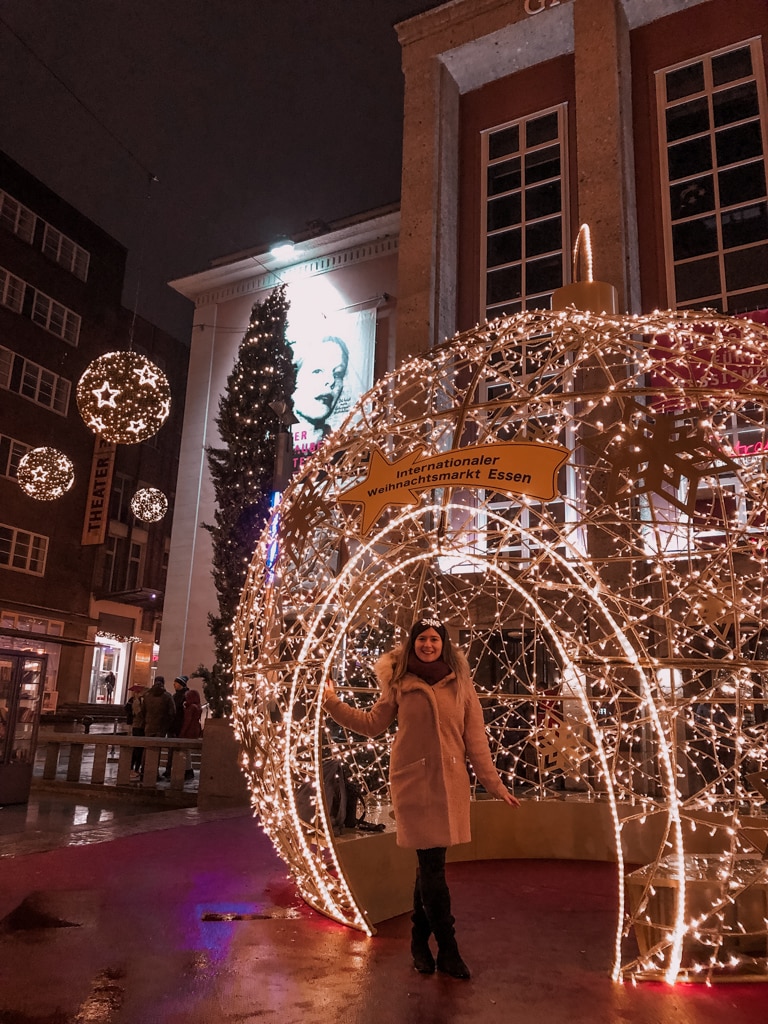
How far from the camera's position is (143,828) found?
684 centimetres

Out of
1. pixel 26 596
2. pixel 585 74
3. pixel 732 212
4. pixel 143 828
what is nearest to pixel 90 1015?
pixel 143 828

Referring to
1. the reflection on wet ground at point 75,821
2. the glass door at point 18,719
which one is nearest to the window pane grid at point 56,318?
the glass door at point 18,719

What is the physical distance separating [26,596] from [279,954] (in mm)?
19583

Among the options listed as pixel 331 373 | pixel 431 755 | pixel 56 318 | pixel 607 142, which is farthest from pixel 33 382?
pixel 431 755

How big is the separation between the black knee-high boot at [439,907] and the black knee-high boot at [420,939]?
0.18ft

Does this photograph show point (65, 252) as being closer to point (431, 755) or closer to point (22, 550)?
point (22, 550)

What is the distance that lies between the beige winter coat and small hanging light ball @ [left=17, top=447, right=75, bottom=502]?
10.6 metres

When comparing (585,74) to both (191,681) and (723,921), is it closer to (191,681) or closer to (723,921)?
(723,921)

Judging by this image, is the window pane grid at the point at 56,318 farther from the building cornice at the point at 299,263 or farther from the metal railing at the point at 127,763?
the metal railing at the point at 127,763

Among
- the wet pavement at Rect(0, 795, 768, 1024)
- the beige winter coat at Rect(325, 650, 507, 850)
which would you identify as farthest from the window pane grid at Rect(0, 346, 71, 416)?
the beige winter coat at Rect(325, 650, 507, 850)

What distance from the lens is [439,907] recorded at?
3.32m

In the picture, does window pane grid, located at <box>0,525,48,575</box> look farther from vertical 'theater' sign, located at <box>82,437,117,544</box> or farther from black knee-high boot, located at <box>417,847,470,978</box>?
black knee-high boot, located at <box>417,847,470,978</box>

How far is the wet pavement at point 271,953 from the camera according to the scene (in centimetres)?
300

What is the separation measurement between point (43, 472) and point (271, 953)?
1081 centimetres
